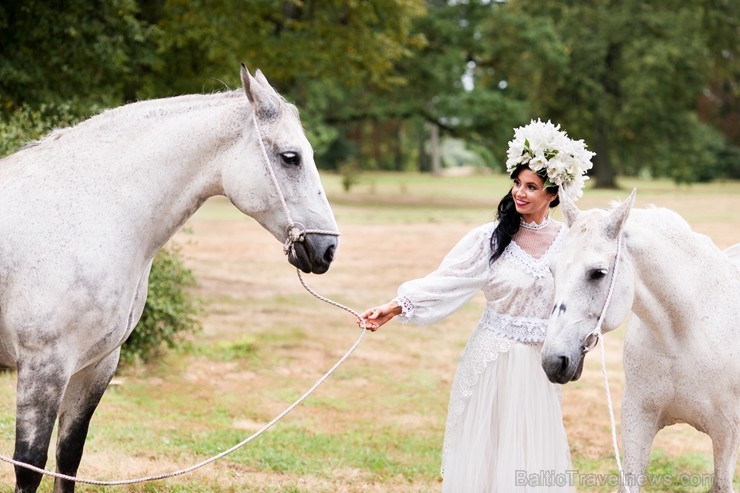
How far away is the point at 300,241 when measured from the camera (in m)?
3.51

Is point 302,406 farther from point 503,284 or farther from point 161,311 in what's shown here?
point 503,284

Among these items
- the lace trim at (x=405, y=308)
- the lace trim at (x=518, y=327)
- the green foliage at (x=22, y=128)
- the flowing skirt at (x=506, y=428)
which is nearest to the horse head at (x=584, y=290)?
the lace trim at (x=518, y=327)

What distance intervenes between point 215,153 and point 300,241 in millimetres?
553

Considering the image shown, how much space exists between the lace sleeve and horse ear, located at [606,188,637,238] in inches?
31.0

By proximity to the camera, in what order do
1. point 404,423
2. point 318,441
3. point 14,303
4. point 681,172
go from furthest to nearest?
point 681,172 → point 404,423 → point 318,441 → point 14,303

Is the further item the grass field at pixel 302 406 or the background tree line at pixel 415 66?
the background tree line at pixel 415 66

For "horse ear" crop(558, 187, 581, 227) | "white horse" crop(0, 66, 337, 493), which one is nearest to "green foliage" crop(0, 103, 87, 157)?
"white horse" crop(0, 66, 337, 493)

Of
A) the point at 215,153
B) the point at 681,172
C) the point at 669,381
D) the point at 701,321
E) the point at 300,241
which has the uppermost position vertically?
the point at 215,153

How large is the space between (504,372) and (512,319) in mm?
262

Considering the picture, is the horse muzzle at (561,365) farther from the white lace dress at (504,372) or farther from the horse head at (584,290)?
the white lace dress at (504,372)

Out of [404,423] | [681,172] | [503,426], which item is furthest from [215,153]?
[681,172]

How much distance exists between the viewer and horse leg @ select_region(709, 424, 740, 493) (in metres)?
3.82

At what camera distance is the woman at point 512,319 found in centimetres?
393

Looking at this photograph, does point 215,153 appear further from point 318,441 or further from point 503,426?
point 318,441
